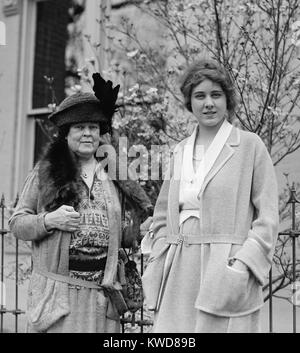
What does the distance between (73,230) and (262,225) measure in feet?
3.33

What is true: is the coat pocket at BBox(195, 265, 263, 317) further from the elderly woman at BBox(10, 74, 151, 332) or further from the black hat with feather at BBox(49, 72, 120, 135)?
the black hat with feather at BBox(49, 72, 120, 135)

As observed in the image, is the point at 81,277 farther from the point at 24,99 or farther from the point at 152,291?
the point at 24,99

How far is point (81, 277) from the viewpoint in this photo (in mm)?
3172

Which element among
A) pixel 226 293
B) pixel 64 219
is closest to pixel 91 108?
pixel 64 219

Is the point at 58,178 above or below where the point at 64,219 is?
above

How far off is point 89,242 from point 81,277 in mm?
191

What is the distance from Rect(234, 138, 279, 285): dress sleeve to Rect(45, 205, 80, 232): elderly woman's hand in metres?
0.90

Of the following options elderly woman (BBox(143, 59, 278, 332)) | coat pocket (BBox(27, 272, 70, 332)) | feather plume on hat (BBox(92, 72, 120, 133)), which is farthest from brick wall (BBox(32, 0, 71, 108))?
elderly woman (BBox(143, 59, 278, 332))

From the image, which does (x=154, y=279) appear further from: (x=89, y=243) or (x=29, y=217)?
(x=29, y=217)

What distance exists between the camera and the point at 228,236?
2.75m

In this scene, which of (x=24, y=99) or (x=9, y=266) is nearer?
(x=9, y=266)

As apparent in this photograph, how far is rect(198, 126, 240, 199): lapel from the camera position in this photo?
2.81 meters

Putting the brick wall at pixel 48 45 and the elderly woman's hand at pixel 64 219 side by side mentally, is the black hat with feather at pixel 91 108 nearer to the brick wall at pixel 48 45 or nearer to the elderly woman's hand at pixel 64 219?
the elderly woman's hand at pixel 64 219
